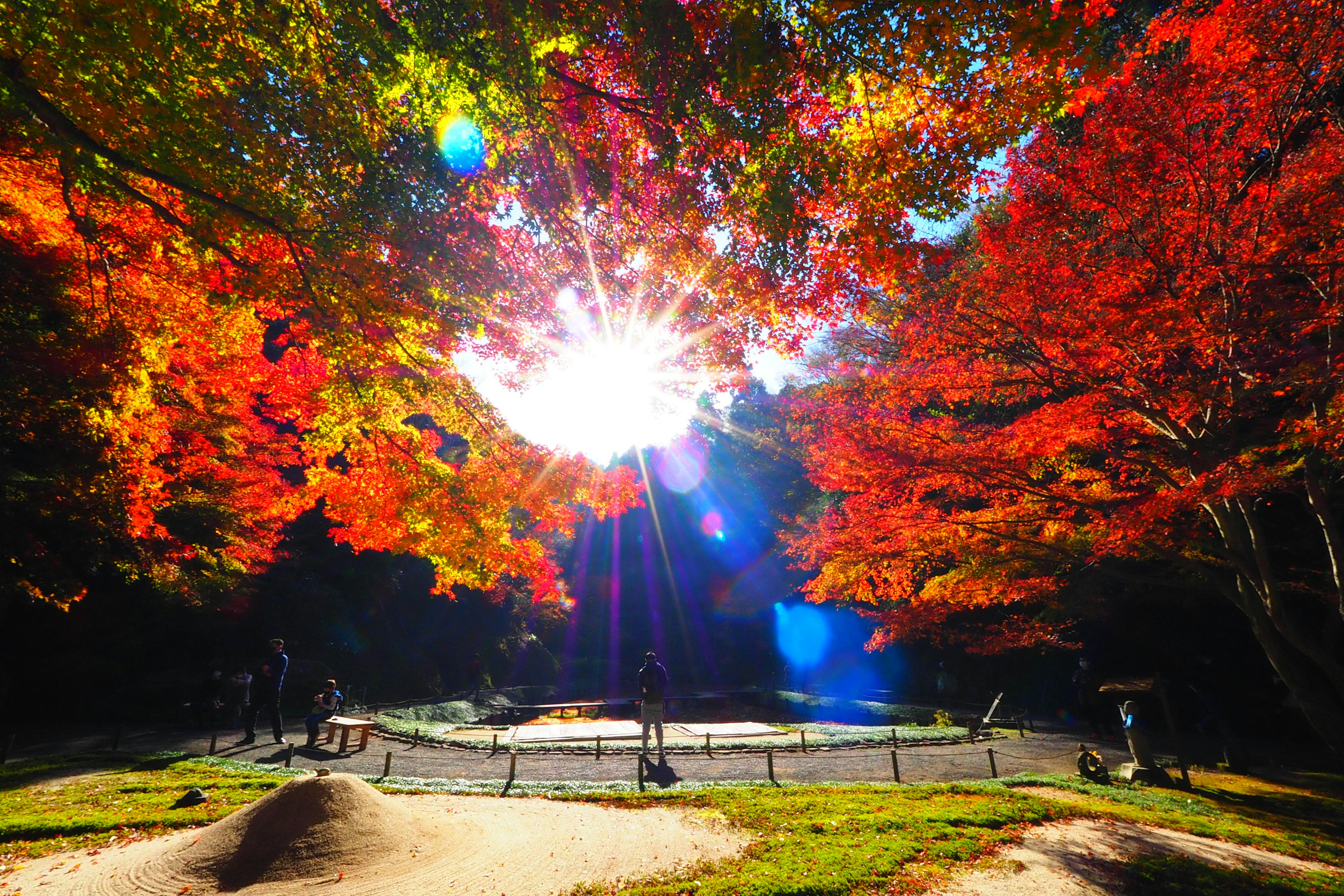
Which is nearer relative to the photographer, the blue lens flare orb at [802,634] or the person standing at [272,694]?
the person standing at [272,694]

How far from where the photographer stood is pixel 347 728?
9547 mm

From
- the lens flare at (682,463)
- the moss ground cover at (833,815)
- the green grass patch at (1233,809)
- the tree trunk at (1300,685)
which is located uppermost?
the lens flare at (682,463)

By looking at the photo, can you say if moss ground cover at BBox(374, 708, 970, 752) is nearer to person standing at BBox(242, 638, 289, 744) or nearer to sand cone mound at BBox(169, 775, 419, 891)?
person standing at BBox(242, 638, 289, 744)

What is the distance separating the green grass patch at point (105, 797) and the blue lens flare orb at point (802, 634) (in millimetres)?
26251

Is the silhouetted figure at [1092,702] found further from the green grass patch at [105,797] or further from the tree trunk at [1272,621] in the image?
the green grass patch at [105,797]

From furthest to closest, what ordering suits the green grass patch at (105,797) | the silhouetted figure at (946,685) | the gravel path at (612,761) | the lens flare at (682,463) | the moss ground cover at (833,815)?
the lens flare at (682,463) → the silhouetted figure at (946,685) → the gravel path at (612,761) → the green grass patch at (105,797) → the moss ground cover at (833,815)

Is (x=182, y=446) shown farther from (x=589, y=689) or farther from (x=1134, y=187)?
(x=589, y=689)

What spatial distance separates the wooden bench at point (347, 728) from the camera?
9.34 m

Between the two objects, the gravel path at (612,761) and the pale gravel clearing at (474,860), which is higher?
the pale gravel clearing at (474,860)

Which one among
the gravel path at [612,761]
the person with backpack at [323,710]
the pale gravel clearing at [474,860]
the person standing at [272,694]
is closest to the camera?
the pale gravel clearing at [474,860]

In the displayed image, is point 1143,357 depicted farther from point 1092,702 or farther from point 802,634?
point 802,634

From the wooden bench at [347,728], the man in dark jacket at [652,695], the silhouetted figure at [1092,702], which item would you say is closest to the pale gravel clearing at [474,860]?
the man in dark jacket at [652,695]

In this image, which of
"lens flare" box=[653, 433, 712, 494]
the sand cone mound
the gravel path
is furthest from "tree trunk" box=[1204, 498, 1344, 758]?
"lens flare" box=[653, 433, 712, 494]

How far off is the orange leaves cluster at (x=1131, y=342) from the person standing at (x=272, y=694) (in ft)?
31.9
